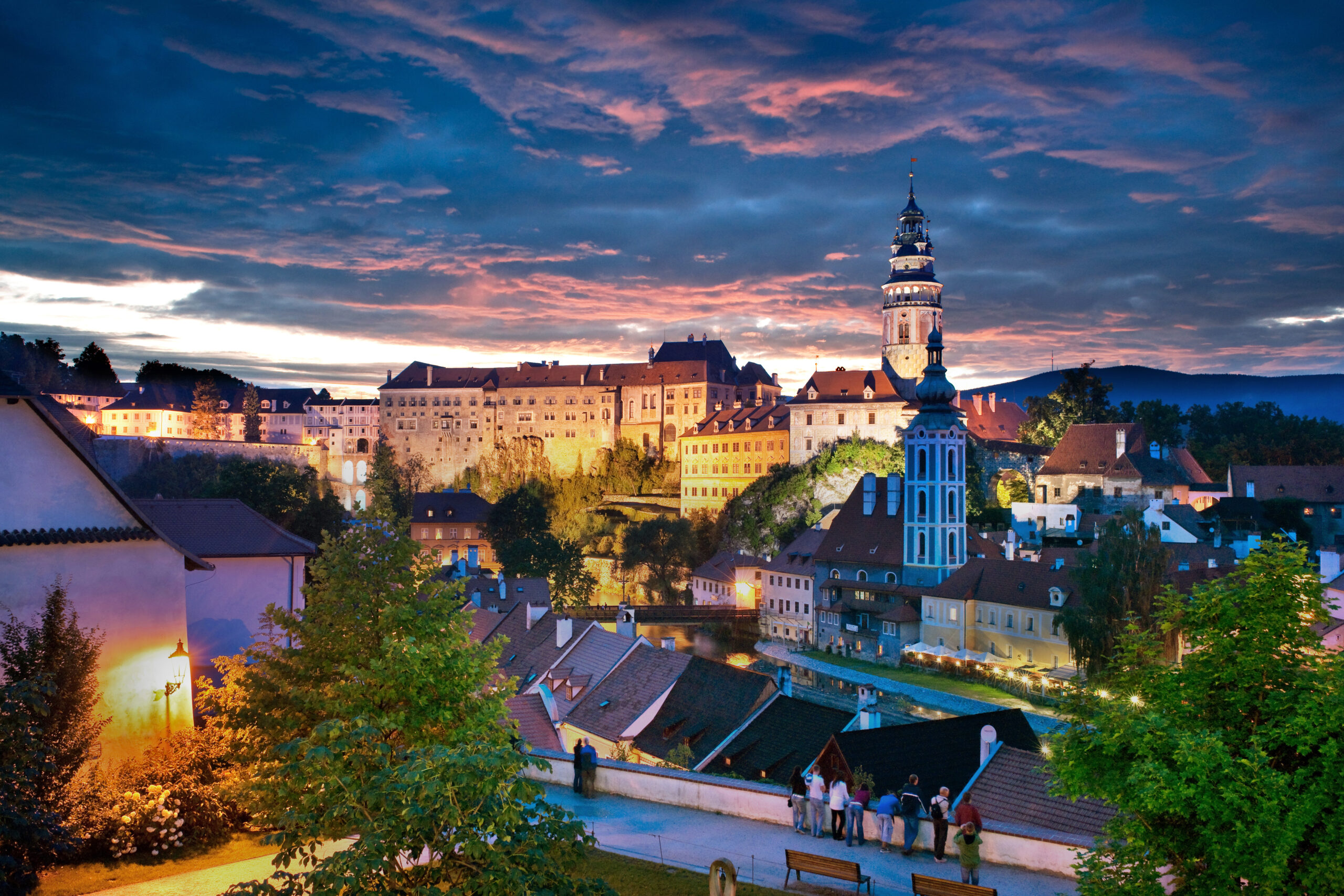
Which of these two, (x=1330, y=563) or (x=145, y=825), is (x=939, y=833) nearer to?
(x=145, y=825)

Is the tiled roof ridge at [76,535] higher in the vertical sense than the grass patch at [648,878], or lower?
higher

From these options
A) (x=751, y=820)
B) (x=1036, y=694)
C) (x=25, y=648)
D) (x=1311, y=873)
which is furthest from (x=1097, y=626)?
(x=25, y=648)

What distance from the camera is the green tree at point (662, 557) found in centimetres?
8662

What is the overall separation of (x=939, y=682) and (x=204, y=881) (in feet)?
143

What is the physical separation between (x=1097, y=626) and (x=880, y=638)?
19517mm

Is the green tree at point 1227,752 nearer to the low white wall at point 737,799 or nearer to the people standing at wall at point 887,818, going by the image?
the low white wall at point 737,799

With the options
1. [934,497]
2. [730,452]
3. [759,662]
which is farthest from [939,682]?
[730,452]

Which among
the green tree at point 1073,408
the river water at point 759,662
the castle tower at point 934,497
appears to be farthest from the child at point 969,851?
the green tree at point 1073,408

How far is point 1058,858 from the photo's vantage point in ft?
38.9

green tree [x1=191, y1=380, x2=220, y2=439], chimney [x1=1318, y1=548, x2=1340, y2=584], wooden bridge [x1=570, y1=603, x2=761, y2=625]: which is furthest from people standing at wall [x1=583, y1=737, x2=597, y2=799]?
green tree [x1=191, y1=380, x2=220, y2=439]

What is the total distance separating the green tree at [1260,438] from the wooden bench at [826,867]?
76.9m

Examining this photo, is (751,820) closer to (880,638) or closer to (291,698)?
(291,698)

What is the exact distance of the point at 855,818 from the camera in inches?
516

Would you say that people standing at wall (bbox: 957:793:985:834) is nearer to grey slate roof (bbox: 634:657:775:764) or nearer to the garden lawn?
grey slate roof (bbox: 634:657:775:764)
